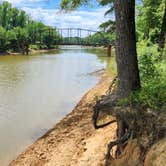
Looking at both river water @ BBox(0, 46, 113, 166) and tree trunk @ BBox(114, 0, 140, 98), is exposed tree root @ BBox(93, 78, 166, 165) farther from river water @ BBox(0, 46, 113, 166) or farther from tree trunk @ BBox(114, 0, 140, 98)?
river water @ BBox(0, 46, 113, 166)

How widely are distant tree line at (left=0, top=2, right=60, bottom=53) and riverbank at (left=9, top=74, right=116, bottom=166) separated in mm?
53869

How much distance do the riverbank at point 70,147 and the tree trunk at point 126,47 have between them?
115cm

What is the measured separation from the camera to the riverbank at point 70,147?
750 cm

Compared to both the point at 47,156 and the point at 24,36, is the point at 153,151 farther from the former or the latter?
the point at 24,36

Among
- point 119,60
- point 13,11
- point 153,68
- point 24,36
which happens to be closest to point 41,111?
point 153,68

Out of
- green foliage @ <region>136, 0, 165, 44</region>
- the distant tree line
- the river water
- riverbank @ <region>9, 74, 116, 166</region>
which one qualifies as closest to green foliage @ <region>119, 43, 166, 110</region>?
riverbank @ <region>9, 74, 116, 166</region>

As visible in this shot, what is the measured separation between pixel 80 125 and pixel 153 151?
19.0 feet

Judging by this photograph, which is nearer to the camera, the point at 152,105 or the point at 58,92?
the point at 152,105

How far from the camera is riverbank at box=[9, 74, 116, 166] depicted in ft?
24.6

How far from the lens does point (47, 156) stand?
834 cm

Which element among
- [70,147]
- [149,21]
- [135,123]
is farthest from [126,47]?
[149,21]

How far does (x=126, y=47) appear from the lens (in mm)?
6133

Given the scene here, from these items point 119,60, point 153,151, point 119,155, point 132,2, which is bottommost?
point 119,155

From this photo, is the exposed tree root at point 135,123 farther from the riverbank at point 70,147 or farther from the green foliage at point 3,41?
the green foliage at point 3,41
